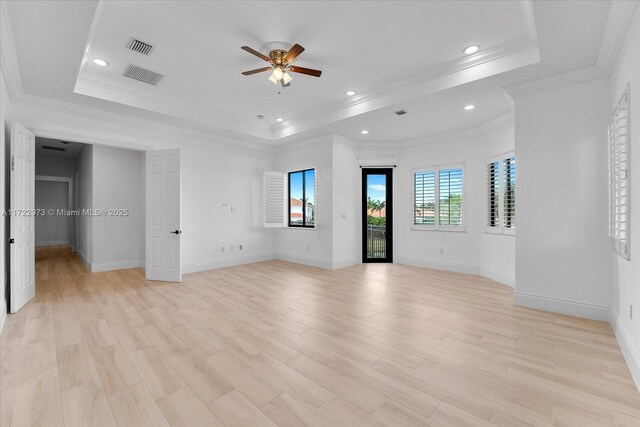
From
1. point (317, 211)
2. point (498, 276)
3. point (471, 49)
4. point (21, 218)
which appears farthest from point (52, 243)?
point (498, 276)

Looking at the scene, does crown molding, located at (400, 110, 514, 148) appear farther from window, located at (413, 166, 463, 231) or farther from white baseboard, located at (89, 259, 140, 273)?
white baseboard, located at (89, 259, 140, 273)

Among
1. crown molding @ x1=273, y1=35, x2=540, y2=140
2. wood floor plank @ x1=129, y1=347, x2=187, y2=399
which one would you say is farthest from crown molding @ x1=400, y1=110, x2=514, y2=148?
wood floor plank @ x1=129, y1=347, x2=187, y2=399

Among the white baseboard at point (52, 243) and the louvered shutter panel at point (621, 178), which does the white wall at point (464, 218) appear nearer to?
the louvered shutter panel at point (621, 178)

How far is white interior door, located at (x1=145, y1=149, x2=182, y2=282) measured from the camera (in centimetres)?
504

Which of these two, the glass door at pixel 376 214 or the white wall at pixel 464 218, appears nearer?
the white wall at pixel 464 218

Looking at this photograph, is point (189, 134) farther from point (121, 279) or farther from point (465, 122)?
point (465, 122)

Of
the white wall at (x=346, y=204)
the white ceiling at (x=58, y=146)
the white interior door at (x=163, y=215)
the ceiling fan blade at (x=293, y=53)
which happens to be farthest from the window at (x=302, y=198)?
the white ceiling at (x=58, y=146)

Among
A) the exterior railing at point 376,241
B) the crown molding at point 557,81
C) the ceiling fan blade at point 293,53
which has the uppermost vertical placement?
the ceiling fan blade at point 293,53

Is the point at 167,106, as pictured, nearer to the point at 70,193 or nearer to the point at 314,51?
the point at 314,51

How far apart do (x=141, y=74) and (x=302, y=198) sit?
3.91 m

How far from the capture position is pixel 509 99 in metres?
3.96

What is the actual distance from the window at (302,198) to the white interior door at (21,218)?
4.54 metres

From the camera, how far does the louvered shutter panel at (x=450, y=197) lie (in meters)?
5.92

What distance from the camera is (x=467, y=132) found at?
570cm
